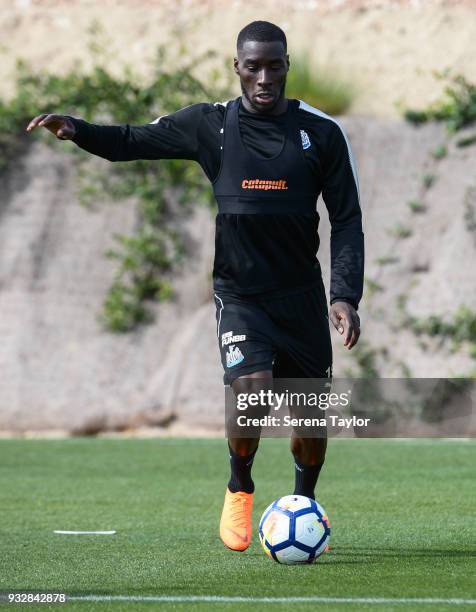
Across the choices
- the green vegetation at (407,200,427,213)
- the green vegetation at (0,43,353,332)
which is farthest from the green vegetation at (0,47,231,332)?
the green vegetation at (407,200,427,213)

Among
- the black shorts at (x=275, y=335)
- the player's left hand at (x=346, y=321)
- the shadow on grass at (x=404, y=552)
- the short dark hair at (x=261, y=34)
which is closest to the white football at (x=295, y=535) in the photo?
the shadow on grass at (x=404, y=552)

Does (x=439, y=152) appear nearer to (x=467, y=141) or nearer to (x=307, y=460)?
(x=467, y=141)

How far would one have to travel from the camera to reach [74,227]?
703 inches

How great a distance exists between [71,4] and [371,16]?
17.0 ft

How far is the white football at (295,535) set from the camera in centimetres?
594

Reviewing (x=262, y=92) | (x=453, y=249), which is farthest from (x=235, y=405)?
(x=453, y=249)

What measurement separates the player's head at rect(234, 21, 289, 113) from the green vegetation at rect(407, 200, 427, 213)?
420 inches

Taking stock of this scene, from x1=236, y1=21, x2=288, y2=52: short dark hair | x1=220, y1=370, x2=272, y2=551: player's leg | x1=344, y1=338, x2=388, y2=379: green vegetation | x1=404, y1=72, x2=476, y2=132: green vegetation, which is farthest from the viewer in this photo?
x1=404, y1=72, x2=476, y2=132: green vegetation

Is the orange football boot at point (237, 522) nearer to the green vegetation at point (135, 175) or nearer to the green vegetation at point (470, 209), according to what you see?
the green vegetation at point (470, 209)

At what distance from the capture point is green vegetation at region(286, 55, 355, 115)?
1800cm

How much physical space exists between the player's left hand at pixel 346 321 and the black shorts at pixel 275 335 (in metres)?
0.25

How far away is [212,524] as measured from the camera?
764 cm

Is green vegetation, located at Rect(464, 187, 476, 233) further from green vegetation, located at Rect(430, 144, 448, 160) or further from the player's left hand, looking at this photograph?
the player's left hand

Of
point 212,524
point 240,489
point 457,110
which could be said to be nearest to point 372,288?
point 457,110
